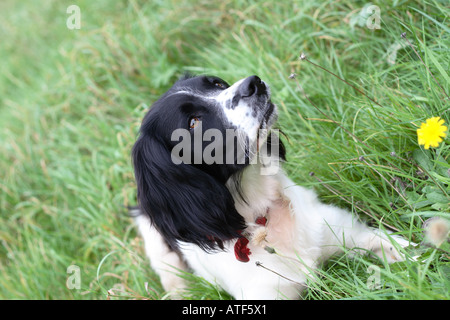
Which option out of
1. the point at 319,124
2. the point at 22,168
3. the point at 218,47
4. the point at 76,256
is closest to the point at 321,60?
the point at 319,124

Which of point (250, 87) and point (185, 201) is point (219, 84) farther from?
point (185, 201)

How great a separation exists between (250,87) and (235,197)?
57 centimetres

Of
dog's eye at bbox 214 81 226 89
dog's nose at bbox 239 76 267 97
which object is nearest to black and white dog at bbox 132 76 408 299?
dog's nose at bbox 239 76 267 97

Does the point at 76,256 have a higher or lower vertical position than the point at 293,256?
lower

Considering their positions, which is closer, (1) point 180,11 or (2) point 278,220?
(2) point 278,220

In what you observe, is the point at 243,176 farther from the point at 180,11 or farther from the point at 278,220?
the point at 180,11

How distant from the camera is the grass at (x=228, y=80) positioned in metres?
2.18

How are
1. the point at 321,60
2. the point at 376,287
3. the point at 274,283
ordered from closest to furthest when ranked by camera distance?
the point at 376,287 → the point at 274,283 → the point at 321,60

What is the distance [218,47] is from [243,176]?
78.0 inches

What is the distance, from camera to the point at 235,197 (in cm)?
231

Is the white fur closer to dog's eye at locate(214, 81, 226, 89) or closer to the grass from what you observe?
the grass

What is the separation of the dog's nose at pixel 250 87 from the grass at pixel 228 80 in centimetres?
42
